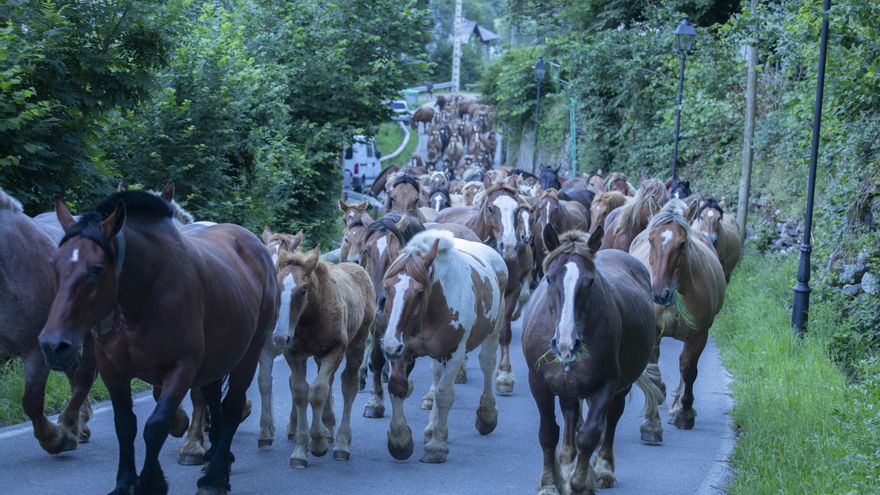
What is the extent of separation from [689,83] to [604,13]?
801 centimetres

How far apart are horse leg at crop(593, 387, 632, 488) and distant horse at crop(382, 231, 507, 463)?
4.53 ft

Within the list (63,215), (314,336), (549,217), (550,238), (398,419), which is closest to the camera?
(63,215)

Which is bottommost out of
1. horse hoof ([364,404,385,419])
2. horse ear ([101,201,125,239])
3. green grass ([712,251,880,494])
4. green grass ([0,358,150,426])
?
horse hoof ([364,404,385,419])

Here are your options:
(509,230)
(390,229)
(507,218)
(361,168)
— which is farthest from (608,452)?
(361,168)

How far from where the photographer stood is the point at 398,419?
9008 millimetres

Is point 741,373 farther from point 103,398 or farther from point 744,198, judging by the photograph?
point 744,198

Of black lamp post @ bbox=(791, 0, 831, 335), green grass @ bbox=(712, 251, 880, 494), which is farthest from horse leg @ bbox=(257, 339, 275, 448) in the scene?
black lamp post @ bbox=(791, 0, 831, 335)

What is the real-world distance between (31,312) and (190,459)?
1680mm

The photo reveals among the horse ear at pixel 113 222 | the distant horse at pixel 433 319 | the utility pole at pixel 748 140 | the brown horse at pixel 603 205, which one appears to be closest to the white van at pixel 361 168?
the utility pole at pixel 748 140

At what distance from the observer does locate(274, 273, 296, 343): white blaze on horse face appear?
331 inches

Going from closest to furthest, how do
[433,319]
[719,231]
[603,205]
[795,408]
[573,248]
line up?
[573,248]
[433,319]
[795,408]
[719,231]
[603,205]

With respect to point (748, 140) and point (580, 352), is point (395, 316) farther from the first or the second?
point (748, 140)

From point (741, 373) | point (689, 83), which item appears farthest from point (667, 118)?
point (741, 373)

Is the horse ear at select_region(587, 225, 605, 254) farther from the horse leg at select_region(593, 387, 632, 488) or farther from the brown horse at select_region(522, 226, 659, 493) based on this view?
the horse leg at select_region(593, 387, 632, 488)
